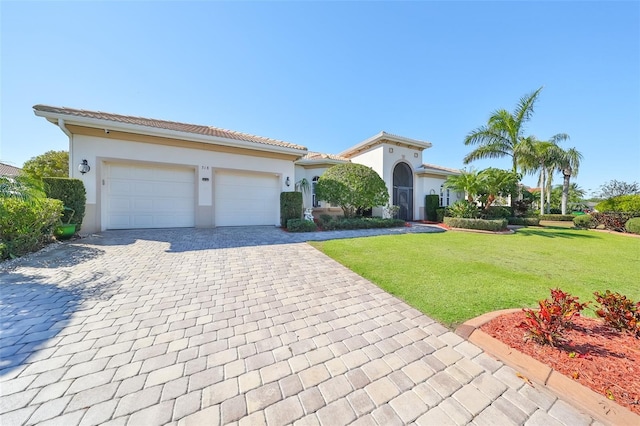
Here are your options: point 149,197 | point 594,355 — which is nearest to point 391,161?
point 149,197

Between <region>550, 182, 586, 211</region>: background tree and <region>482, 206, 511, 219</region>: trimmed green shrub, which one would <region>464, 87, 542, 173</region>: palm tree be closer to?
<region>482, 206, 511, 219</region>: trimmed green shrub

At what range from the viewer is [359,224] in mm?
12047

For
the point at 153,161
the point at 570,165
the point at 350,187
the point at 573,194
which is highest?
the point at 570,165

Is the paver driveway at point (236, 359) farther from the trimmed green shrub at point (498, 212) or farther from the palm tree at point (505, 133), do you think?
the palm tree at point (505, 133)

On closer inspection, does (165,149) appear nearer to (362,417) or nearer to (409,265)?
(409,265)

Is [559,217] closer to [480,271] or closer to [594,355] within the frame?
[480,271]

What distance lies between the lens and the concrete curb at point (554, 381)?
1661 millimetres

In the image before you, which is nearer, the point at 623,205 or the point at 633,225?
the point at 633,225

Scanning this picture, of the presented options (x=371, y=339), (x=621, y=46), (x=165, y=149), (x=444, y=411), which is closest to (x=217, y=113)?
(x=165, y=149)

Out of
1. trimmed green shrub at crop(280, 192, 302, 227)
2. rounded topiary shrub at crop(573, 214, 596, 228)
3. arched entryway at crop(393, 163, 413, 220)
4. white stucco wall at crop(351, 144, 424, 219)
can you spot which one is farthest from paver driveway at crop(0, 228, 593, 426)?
rounded topiary shrub at crop(573, 214, 596, 228)

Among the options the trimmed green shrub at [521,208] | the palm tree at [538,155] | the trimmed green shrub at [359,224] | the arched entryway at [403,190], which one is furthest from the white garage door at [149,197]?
the trimmed green shrub at [521,208]

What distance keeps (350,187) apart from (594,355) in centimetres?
1036

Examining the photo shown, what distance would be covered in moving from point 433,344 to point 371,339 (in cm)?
71

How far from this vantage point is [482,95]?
13906mm
